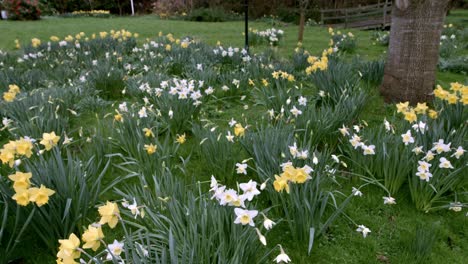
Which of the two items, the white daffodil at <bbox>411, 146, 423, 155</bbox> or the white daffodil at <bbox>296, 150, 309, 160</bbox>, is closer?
the white daffodil at <bbox>296, 150, 309, 160</bbox>

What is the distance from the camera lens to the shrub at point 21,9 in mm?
15122

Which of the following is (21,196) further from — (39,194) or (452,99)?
(452,99)

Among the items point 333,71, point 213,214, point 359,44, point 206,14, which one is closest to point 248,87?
point 333,71

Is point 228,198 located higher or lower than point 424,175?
higher

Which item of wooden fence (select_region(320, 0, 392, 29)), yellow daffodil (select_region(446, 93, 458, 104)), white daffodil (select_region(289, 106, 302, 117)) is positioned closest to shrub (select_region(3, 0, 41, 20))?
wooden fence (select_region(320, 0, 392, 29))

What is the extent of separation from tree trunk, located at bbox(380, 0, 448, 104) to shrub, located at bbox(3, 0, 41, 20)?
Result: 15931 mm

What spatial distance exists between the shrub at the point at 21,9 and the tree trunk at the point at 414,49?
52.3ft

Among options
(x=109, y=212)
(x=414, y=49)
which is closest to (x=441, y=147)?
(x=414, y=49)

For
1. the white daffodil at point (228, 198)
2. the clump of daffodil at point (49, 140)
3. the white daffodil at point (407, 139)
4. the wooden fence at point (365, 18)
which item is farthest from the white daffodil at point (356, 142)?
the wooden fence at point (365, 18)

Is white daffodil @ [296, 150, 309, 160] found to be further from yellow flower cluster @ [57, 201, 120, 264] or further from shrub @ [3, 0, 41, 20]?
shrub @ [3, 0, 41, 20]

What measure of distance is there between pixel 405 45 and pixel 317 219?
8.14 feet

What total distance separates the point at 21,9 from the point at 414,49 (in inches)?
640

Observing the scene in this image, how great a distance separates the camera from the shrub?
15.1 meters

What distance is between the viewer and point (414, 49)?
3.60 metres
